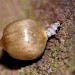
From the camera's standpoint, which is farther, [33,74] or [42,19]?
[42,19]

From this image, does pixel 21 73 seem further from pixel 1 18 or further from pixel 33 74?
pixel 1 18

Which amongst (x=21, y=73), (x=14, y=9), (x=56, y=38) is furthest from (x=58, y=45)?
(x=14, y=9)

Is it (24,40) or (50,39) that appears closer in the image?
(24,40)
